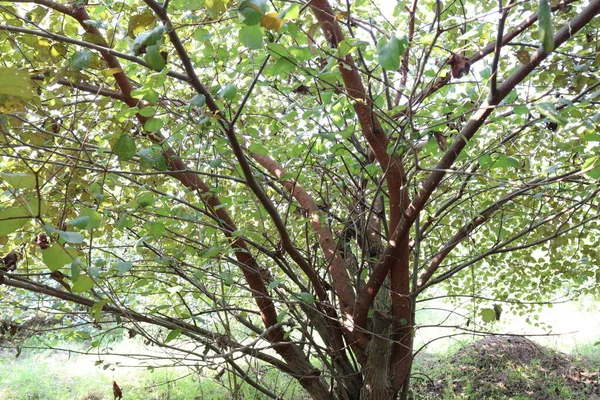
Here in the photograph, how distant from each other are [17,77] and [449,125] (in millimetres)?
1715

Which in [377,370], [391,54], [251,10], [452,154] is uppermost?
[452,154]

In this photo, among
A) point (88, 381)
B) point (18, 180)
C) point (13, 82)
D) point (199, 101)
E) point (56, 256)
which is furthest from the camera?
point (88, 381)

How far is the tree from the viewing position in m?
1.39

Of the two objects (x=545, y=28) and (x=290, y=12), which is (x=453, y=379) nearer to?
(x=290, y=12)

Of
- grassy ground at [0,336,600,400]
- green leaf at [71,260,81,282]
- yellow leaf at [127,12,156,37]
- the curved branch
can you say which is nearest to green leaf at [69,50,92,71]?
yellow leaf at [127,12,156,37]

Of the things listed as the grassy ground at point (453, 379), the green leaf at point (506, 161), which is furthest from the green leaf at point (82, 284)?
the grassy ground at point (453, 379)

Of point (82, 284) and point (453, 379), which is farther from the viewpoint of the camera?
point (453, 379)

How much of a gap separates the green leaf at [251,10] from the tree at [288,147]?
103 mm

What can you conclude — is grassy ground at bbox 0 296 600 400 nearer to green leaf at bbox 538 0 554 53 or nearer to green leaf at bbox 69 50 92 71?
green leaf at bbox 69 50 92 71

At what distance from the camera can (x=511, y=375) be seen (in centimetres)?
536

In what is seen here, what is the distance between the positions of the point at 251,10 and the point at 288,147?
1724mm

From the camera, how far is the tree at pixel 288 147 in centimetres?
139

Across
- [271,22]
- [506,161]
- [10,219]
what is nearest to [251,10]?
[271,22]

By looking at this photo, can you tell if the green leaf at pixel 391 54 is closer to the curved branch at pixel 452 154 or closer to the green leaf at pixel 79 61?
the curved branch at pixel 452 154
